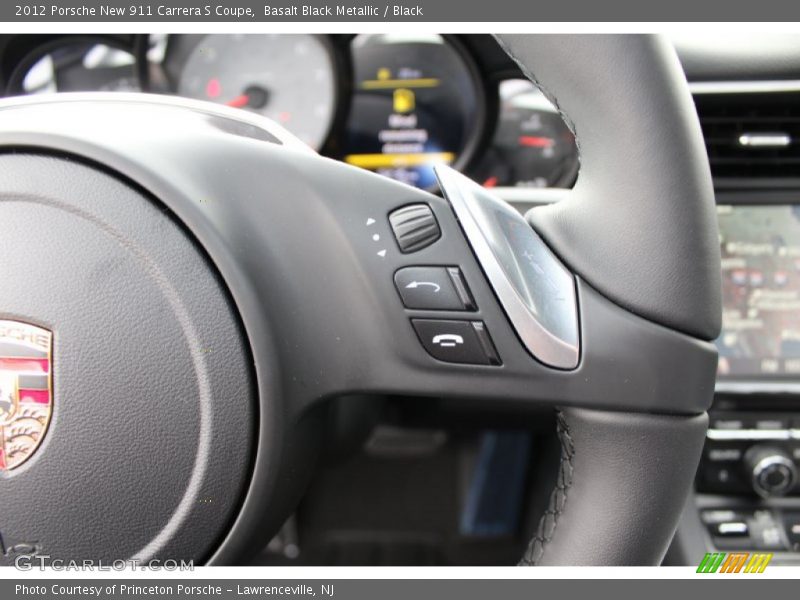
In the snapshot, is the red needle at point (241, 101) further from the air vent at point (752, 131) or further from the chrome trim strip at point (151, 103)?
the chrome trim strip at point (151, 103)

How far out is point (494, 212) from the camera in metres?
0.62

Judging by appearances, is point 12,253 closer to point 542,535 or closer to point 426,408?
point 542,535

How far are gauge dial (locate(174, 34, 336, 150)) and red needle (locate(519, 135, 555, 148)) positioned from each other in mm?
427

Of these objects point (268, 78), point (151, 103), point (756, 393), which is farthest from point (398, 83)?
point (151, 103)

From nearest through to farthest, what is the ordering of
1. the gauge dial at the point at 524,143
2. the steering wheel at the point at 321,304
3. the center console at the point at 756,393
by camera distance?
the steering wheel at the point at 321,304
the center console at the point at 756,393
the gauge dial at the point at 524,143

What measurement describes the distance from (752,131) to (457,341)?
0.92 meters

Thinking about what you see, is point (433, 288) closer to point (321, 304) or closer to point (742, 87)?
point (321, 304)

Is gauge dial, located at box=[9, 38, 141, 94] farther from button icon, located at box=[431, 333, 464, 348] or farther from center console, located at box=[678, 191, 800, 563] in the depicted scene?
button icon, located at box=[431, 333, 464, 348]

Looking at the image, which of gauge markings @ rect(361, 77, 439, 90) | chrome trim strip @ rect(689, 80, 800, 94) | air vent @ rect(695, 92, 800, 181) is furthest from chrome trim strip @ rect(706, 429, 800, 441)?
gauge markings @ rect(361, 77, 439, 90)

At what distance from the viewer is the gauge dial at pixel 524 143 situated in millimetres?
1714

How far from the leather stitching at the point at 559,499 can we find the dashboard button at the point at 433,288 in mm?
130

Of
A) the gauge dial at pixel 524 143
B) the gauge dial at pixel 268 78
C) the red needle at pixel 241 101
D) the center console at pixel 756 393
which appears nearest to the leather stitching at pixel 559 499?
the center console at pixel 756 393

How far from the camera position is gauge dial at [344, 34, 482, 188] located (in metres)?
1.79

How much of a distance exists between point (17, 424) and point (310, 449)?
0.24m
